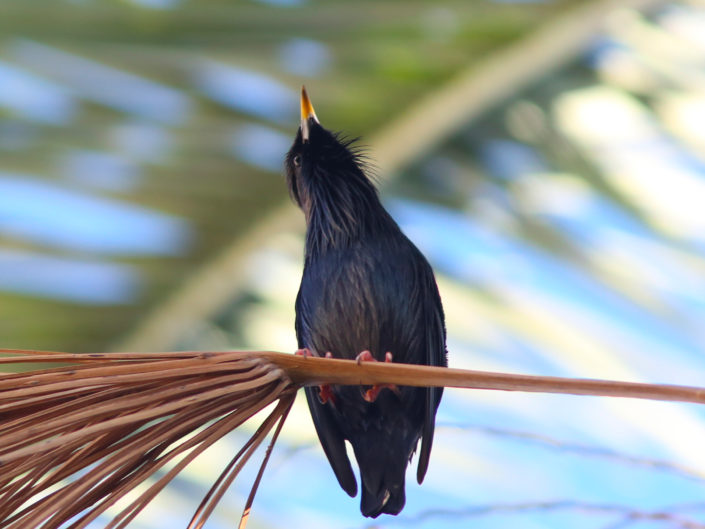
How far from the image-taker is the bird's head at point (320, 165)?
3.07 m

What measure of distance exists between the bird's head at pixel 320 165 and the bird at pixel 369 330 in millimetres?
61

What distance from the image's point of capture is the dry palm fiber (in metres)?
1.20

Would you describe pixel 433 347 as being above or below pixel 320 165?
below

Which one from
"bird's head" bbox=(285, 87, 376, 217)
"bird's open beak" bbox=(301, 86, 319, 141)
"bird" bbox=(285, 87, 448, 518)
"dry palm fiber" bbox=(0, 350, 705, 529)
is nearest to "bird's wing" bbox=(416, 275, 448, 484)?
"bird" bbox=(285, 87, 448, 518)

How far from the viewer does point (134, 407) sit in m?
1.29

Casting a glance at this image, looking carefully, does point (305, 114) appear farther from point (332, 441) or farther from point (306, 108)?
point (332, 441)

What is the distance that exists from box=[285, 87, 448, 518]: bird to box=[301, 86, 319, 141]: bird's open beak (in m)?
0.01

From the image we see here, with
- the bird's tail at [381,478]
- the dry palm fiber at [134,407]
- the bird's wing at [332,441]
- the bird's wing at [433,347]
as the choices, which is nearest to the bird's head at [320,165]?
the bird's wing at [433,347]

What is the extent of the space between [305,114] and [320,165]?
0.21 metres

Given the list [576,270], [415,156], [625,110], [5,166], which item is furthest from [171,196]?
[625,110]

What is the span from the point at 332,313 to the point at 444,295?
1152mm

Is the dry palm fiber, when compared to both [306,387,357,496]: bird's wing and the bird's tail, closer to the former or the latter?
[306,387,357,496]: bird's wing

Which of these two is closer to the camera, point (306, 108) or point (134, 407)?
point (134, 407)

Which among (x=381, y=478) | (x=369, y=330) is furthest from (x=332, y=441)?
(x=369, y=330)
